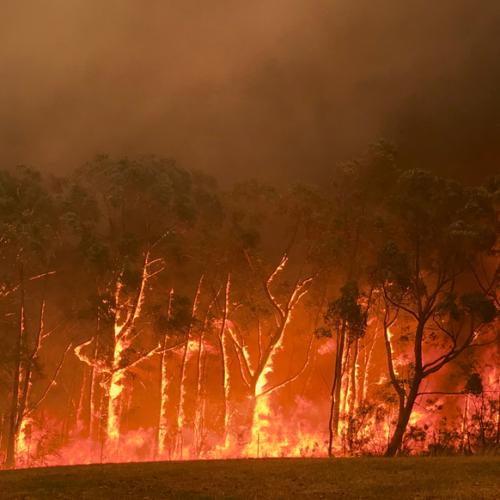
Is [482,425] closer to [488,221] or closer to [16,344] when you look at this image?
[488,221]

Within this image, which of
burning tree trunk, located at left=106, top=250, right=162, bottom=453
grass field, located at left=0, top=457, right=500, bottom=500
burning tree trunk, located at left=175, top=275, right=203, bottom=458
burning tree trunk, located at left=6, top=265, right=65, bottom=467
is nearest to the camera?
grass field, located at left=0, top=457, right=500, bottom=500

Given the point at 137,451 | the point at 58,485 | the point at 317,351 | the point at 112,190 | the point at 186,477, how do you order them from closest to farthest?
the point at 58,485
the point at 186,477
the point at 112,190
the point at 137,451
the point at 317,351

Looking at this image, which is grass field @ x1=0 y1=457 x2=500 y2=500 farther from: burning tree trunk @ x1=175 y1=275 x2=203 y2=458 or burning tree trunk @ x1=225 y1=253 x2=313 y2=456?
burning tree trunk @ x1=175 y1=275 x2=203 y2=458

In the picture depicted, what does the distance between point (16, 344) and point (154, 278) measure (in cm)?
915

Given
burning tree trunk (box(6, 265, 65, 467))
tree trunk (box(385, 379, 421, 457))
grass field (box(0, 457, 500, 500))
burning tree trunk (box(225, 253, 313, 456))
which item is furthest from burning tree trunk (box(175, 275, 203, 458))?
grass field (box(0, 457, 500, 500))

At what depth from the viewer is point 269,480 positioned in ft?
60.3

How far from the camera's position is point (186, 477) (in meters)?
19.0

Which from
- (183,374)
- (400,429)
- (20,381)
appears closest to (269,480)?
(400,429)

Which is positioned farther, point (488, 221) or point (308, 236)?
point (308, 236)

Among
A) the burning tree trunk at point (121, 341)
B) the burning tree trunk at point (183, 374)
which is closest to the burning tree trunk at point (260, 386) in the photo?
the burning tree trunk at point (183, 374)

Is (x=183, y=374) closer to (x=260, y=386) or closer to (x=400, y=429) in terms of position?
(x=260, y=386)

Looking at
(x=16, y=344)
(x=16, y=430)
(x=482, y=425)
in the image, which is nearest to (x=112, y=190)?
(x=16, y=344)

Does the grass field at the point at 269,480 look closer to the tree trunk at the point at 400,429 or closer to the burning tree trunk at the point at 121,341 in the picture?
the tree trunk at the point at 400,429

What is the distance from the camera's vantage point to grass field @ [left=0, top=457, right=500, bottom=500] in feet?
53.2
